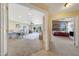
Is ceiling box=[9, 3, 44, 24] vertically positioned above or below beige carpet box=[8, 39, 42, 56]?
above

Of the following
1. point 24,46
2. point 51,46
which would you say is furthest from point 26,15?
point 51,46

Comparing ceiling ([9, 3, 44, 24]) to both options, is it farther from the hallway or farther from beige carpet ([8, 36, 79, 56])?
the hallway

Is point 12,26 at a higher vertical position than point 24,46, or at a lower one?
higher

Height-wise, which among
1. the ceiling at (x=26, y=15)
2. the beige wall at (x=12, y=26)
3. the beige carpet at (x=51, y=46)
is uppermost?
the ceiling at (x=26, y=15)

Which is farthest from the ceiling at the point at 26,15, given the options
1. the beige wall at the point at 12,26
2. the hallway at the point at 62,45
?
the hallway at the point at 62,45

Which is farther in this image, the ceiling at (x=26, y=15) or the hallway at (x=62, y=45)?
the hallway at (x=62, y=45)

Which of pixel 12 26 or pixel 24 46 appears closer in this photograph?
pixel 12 26

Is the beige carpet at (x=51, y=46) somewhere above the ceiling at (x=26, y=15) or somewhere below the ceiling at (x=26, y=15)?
below

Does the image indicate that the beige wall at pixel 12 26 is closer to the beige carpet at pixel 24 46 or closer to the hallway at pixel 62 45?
the beige carpet at pixel 24 46

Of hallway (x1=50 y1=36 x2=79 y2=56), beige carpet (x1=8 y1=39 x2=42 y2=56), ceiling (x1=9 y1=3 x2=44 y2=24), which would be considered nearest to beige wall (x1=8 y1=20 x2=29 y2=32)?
ceiling (x1=9 y1=3 x2=44 y2=24)

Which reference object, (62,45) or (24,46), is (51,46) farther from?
(24,46)

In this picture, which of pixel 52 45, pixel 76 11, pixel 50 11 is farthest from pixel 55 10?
pixel 52 45

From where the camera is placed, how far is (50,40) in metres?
2.09

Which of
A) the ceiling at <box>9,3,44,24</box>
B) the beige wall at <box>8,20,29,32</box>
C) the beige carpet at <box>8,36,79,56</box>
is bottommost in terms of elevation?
the beige carpet at <box>8,36,79,56</box>
